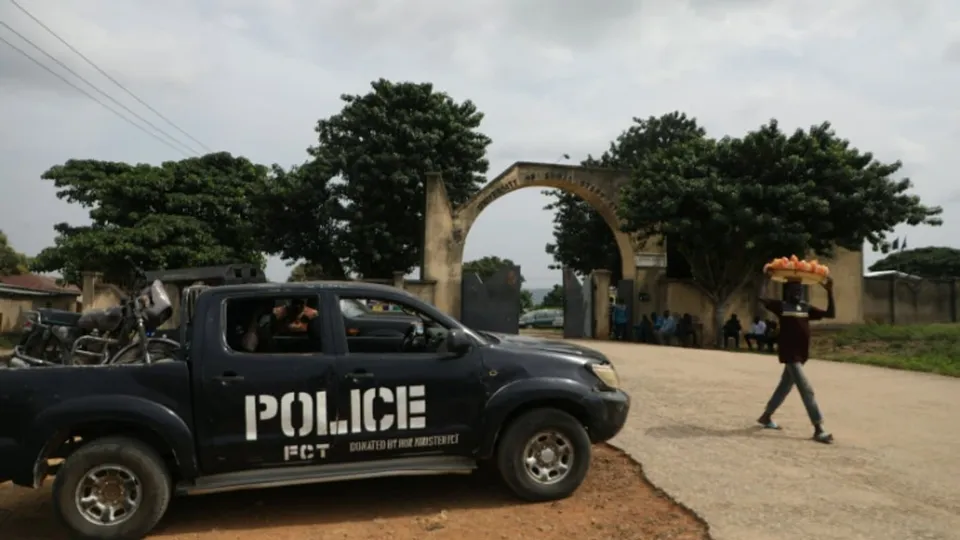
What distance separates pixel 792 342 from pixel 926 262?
5645cm

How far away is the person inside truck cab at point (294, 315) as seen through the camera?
583 centimetres

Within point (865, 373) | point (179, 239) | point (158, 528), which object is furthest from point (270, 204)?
point (158, 528)

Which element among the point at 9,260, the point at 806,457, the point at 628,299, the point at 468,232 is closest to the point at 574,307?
the point at 628,299

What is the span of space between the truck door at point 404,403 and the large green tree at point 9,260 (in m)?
40.8

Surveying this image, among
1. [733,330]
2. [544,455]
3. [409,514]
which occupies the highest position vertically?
[733,330]

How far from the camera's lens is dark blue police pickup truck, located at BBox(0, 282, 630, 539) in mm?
5121

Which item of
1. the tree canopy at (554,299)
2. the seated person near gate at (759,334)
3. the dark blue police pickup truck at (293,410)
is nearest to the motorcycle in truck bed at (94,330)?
the dark blue police pickup truck at (293,410)

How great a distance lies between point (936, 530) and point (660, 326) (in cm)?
1835

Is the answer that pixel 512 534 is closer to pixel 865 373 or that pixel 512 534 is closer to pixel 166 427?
pixel 166 427

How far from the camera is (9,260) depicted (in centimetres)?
4047

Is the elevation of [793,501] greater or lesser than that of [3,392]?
lesser

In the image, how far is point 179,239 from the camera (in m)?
26.2

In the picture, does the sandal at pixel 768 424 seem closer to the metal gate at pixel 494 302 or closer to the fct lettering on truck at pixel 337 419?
the fct lettering on truck at pixel 337 419

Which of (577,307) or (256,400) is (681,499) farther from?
(577,307)
